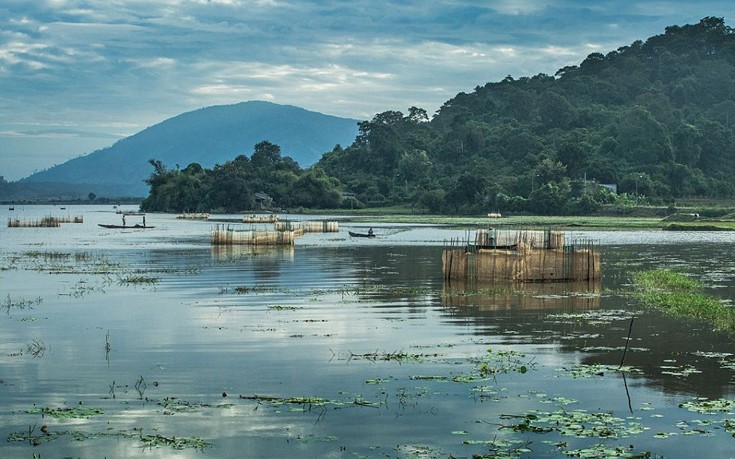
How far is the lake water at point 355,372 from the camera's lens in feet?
49.0

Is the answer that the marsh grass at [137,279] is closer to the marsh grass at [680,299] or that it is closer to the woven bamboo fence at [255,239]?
the marsh grass at [680,299]

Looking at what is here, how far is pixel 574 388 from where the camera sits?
60.8 ft

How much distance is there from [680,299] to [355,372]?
1615 centimetres

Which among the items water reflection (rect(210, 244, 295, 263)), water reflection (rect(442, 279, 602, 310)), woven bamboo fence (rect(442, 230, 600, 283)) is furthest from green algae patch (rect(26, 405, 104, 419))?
water reflection (rect(210, 244, 295, 263))

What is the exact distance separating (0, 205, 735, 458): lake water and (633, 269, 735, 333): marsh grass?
0.76m

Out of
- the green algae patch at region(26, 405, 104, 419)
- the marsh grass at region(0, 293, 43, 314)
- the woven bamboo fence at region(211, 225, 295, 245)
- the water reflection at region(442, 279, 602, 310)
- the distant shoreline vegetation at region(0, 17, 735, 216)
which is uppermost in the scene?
the distant shoreline vegetation at region(0, 17, 735, 216)

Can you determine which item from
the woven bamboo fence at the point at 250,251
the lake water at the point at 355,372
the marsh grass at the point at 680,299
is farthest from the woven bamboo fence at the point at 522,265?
the woven bamboo fence at the point at 250,251

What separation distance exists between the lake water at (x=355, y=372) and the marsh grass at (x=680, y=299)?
763mm

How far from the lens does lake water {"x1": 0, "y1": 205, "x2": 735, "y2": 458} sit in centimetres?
1494

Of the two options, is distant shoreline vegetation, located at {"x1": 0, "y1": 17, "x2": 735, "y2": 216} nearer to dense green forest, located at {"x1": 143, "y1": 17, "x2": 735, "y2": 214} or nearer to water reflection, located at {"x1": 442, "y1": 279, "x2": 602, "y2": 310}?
dense green forest, located at {"x1": 143, "y1": 17, "x2": 735, "y2": 214}

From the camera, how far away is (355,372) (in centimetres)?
2047

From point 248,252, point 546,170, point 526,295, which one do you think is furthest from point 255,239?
point 546,170

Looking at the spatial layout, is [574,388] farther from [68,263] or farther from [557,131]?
[557,131]

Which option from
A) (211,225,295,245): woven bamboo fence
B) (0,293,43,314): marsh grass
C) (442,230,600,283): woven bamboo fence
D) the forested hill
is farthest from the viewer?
the forested hill
